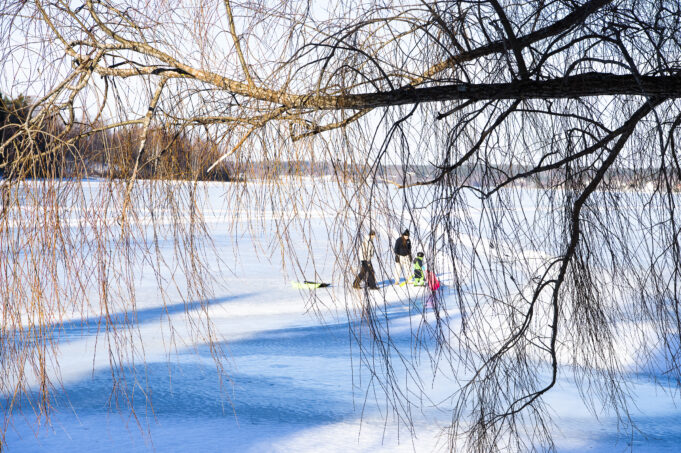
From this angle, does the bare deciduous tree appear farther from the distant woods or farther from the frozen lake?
the frozen lake

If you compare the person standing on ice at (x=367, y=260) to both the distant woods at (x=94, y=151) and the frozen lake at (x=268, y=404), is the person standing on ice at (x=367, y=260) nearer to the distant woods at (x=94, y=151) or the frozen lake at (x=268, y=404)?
the distant woods at (x=94, y=151)

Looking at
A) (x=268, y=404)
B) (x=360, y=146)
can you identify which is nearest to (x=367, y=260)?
(x=360, y=146)

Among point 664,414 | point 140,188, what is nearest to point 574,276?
point 140,188

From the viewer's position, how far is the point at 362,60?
193 centimetres

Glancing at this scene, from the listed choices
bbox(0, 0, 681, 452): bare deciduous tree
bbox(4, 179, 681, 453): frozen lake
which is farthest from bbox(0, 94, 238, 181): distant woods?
bbox(4, 179, 681, 453): frozen lake

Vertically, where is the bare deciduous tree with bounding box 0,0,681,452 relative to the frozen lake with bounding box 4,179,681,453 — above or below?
above

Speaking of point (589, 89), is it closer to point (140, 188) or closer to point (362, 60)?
point (362, 60)

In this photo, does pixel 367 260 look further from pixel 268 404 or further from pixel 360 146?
pixel 268 404

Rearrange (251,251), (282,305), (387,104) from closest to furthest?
(387,104) < (282,305) < (251,251)

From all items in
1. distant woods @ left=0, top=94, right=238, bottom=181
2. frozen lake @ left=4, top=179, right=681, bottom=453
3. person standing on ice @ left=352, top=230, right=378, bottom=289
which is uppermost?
distant woods @ left=0, top=94, right=238, bottom=181

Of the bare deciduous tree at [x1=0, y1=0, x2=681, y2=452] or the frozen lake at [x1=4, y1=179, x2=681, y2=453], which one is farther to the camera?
the frozen lake at [x1=4, y1=179, x2=681, y2=453]

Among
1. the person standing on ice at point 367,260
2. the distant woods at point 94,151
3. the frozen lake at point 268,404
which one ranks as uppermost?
the distant woods at point 94,151

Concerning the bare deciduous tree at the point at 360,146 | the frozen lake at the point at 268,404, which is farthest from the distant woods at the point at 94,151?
the frozen lake at the point at 268,404

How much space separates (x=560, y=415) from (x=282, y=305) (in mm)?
4611
